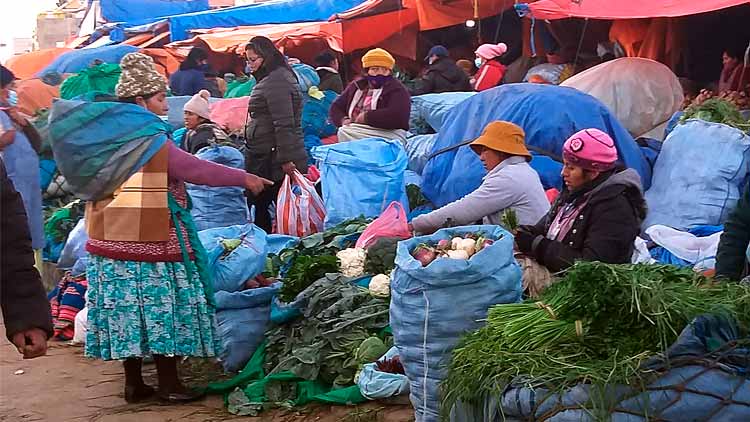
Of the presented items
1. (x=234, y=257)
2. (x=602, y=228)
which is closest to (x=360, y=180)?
(x=234, y=257)

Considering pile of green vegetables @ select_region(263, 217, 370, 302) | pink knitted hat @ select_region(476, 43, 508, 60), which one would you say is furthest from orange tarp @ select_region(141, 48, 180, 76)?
pile of green vegetables @ select_region(263, 217, 370, 302)

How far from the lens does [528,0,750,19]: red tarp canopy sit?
26.8 feet

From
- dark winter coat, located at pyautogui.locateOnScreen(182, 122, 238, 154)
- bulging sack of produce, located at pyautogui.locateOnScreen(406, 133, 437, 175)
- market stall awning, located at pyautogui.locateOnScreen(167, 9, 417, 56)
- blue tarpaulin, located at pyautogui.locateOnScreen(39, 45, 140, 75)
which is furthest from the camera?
blue tarpaulin, located at pyautogui.locateOnScreen(39, 45, 140, 75)

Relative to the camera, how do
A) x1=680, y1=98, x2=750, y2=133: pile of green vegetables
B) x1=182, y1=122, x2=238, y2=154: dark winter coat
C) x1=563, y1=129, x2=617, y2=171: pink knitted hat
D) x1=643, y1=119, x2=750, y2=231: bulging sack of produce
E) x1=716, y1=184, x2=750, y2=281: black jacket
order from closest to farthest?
x1=716, y1=184, x2=750, y2=281: black jacket, x1=563, y1=129, x2=617, y2=171: pink knitted hat, x1=643, y1=119, x2=750, y2=231: bulging sack of produce, x1=680, y1=98, x2=750, y2=133: pile of green vegetables, x1=182, y1=122, x2=238, y2=154: dark winter coat

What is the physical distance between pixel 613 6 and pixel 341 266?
4919mm

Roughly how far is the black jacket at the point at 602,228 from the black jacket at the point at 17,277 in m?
2.27

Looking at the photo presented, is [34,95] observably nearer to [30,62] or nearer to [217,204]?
[217,204]

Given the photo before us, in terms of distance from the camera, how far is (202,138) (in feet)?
26.1

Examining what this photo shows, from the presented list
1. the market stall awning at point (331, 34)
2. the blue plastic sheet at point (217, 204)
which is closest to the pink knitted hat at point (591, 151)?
the blue plastic sheet at point (217, 204)

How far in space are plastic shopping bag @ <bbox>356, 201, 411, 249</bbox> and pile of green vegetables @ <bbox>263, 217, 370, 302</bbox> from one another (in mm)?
232

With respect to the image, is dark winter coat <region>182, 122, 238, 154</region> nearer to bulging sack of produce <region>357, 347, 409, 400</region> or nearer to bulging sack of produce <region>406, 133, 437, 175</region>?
bulging sack of produce <region>406, 133, 437, 175</region>

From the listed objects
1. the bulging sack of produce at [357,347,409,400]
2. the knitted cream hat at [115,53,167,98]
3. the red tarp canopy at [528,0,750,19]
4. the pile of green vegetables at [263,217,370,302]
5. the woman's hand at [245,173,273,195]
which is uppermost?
the red tarp canopy at [528,0,750,19]

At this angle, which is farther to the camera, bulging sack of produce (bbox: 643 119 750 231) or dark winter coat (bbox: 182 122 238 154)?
dark winter coat (bbox: 182 122 238 154)

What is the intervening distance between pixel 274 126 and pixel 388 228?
5.94ft
